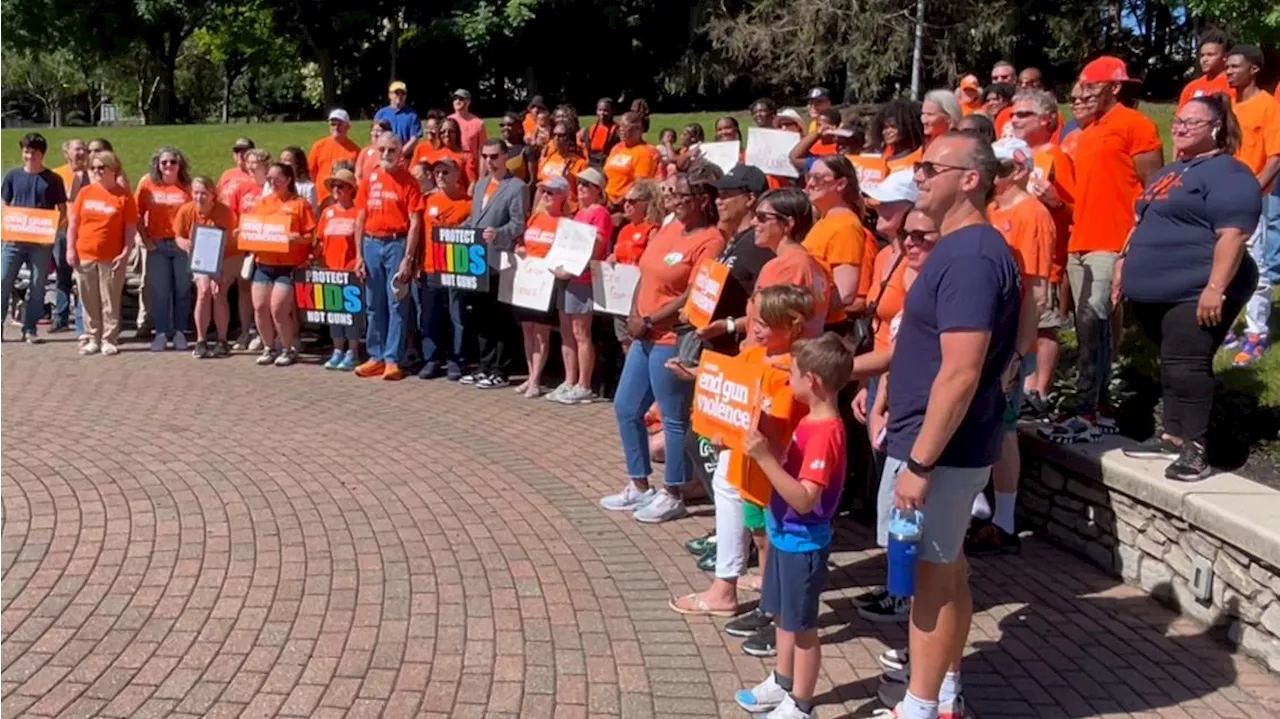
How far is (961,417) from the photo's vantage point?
13.0 ft

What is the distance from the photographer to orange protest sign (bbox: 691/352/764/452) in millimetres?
4777

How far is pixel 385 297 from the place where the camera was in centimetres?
1097

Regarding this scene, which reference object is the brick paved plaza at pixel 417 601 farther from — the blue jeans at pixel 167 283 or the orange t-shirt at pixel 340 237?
the blue jeans at pixel 167 283

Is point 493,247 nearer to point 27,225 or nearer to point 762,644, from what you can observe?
point 27,225

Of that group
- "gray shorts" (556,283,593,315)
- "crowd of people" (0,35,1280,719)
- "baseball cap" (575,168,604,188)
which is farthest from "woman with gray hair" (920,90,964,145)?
"gray shorts" (556,283,593,315)

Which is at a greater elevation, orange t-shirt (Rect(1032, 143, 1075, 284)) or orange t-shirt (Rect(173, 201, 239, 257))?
orange t-shirt (Rect(1032, 143, 1075, 284))

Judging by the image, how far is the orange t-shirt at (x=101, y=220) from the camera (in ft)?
37.9

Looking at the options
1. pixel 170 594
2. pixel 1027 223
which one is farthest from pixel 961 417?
pixel 170 594

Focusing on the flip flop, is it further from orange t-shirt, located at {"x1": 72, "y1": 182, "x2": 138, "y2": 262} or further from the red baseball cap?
orange t-shirt, located at {"x1": 72, "y1": 182, "x2": 138, "y2": 262}

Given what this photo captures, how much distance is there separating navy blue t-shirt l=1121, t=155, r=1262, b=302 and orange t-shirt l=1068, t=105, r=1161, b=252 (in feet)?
2.91

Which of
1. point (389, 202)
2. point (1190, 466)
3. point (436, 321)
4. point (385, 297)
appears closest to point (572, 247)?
point (436, 321)

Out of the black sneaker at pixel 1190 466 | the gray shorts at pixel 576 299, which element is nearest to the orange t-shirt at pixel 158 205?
the gray shorts at pixel 576 299

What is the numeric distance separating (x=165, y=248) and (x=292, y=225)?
158 cm

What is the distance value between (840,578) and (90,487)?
14.1ft
